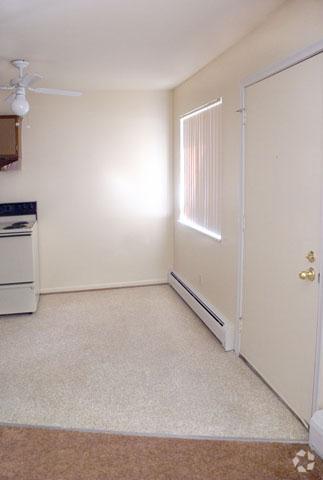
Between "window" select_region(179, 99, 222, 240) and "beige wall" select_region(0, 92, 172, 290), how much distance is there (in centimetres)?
49

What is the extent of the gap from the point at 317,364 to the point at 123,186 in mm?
3437

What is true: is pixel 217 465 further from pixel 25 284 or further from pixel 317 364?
pixel 25 284

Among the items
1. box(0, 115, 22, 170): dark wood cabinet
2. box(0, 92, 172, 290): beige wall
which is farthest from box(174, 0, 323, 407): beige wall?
box(0, 115, 22, 170): dark wood cabinet

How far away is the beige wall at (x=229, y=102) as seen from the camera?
2291 mm

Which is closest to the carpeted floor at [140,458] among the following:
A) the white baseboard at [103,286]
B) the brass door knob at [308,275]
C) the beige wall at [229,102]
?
the brass door knob at [308,275]

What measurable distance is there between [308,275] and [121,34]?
204cm

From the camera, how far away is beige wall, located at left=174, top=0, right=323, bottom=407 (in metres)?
2.29

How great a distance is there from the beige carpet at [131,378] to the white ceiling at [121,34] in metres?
2.41

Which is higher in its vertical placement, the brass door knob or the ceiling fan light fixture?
the ceiling fan light fixture

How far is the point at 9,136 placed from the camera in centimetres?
441

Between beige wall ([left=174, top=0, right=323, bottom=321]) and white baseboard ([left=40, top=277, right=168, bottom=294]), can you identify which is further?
white baseboard ([left=40, top=277, right=168, bottom=294])

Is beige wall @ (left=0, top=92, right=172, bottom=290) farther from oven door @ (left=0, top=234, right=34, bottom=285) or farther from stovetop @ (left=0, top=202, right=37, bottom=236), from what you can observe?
oven door @ (left=0, top=234, right=34, bottom=285)

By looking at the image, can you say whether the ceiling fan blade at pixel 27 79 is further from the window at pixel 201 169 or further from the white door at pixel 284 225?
the white door at pixel 284 225

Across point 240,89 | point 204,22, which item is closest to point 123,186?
point 240,89
